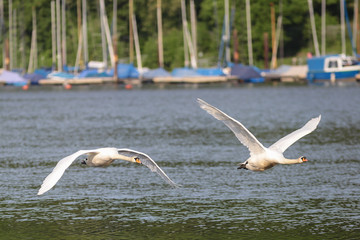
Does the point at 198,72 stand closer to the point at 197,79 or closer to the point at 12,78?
the point at 197,79

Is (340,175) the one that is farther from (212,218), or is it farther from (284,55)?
(284,55)

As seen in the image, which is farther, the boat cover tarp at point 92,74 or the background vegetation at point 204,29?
the background vegetation at point 204,29

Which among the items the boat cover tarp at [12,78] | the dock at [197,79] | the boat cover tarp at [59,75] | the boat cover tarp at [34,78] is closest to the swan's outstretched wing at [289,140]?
the dock at [197,79]

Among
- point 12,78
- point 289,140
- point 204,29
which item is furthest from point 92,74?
point 289,140

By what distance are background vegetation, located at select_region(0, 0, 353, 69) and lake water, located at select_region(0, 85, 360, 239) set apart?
67.1 m

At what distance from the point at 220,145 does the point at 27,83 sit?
83168mm

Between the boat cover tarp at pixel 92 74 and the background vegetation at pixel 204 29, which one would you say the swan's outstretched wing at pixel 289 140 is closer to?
the boat cover tarp at pixel 92 74

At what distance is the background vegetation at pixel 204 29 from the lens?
4916 inches

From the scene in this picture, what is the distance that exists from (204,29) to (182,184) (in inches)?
4168

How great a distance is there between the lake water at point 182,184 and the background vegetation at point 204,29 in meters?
67.1

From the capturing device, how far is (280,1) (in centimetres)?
12488

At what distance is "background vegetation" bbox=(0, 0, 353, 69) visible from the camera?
410 feet

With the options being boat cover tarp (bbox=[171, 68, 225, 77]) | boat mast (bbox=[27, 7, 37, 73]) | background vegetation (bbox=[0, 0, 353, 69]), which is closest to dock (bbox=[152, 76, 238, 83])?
boat cover tarp (bbox=[171, 68, 225, 77])

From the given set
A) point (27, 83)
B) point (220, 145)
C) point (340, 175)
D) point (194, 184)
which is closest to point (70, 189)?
point (194, 184)
